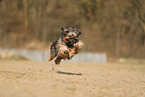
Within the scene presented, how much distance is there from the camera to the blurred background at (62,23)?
5647cm

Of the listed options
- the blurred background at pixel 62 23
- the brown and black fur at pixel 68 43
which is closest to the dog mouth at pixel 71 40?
the brown and black fur at pixel 68 43

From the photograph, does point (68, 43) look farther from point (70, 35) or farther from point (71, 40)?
point (70, 35)

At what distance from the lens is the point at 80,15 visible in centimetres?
5825

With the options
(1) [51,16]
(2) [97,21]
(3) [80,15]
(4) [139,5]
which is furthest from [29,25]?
(4) [139,5]

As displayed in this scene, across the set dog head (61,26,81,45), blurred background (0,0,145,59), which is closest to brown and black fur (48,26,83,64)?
dog head (61,26,81,45)

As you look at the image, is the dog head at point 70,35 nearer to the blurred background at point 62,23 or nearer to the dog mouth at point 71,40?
the dog mouth at point 71,40

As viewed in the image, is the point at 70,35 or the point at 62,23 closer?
the point at 70,35

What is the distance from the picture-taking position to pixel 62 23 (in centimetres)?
5862

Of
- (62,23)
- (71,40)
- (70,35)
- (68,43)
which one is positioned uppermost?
(62,23)

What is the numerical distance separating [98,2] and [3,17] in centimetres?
2354

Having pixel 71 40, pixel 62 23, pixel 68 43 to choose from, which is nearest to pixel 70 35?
pixel 71 40

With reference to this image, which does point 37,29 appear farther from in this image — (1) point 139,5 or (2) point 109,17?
(1) point 139,5

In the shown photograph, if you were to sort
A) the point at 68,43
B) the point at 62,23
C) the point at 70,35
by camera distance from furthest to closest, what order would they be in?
the point at 62,23 → the point at 68,43 → the point at 70,35

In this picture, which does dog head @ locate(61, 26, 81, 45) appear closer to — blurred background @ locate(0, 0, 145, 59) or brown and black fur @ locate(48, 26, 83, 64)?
brown and black fur @ locate(48, 26, 83, 64)
